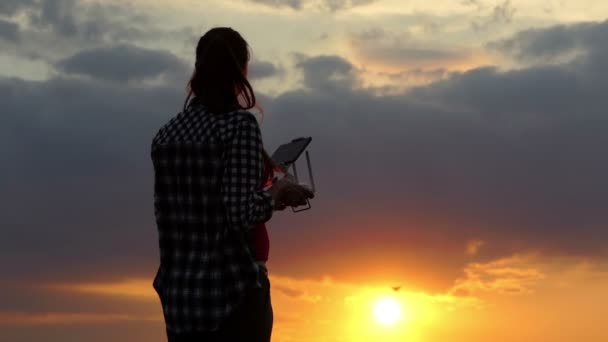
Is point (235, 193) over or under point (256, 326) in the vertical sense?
over

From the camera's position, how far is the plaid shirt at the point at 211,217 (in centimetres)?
884

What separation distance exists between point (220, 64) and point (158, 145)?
64 centimetres

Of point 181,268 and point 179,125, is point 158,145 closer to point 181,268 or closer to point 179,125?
point 179,125

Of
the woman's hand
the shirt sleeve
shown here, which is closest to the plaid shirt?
the shirt sleeve

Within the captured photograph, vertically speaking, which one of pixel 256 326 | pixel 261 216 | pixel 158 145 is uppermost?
pixel 158 145

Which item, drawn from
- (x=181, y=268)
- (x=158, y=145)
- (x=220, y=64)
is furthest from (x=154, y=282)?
(x=220, y=64)

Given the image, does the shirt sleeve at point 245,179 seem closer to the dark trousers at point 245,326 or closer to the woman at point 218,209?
the woman at point 218,209

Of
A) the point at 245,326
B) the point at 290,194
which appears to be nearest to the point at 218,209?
the point at 290,194

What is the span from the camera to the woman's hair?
30.0ft

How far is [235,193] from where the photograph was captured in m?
8.78

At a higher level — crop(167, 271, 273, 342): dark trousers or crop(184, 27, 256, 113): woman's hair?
crop(184, 27, 256, 113): woman's hair

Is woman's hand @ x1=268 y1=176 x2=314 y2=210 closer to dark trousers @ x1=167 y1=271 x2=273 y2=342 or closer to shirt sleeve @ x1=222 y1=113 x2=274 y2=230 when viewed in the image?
shirt sleeve @ x1=222 y1=113 x2=274 y2=230

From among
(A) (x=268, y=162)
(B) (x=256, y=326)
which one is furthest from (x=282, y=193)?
(B) (x=256, y=326)

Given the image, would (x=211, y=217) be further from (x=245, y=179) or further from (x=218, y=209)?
(x=245, y=179)
